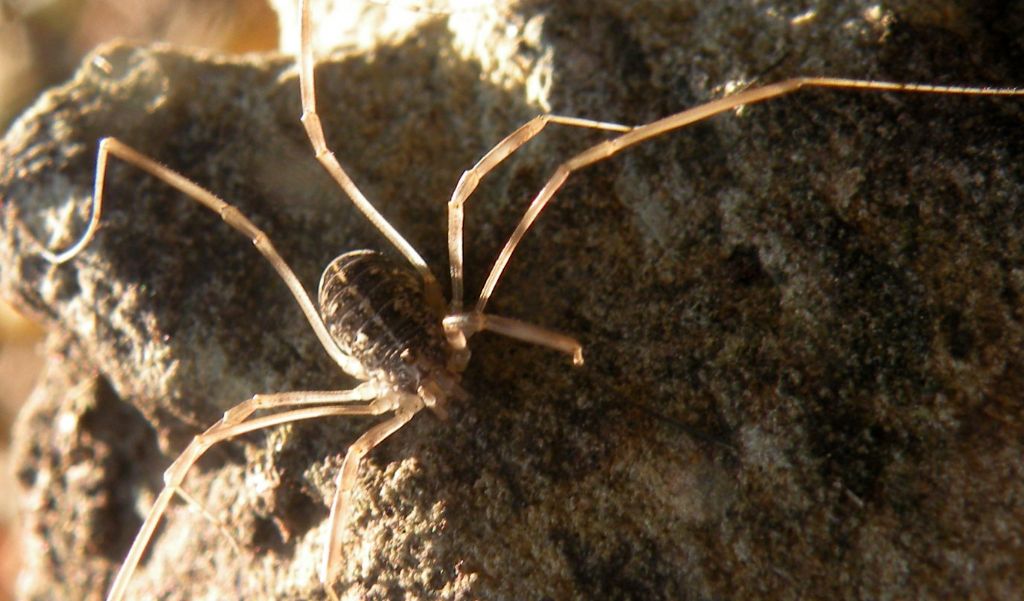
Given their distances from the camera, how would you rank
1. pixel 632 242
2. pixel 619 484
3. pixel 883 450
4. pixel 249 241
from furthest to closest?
pixel 249 241
pixel 632 242
pixel 619 484
pixel 883 450

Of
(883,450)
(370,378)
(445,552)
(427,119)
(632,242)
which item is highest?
(427,119)

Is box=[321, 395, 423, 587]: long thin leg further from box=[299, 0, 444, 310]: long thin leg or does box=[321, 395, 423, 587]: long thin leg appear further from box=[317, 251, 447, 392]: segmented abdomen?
box=[299, 0, 444, 310]: long thin leg

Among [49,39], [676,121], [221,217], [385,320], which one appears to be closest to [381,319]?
[385,320]

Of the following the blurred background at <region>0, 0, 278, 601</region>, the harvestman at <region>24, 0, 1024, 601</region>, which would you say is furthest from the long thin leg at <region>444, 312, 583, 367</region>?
the blurred background at <region>0, 0, 278, 601</region>

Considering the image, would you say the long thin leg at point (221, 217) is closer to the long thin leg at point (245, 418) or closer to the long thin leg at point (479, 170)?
the long thin leg at point (245, 418)

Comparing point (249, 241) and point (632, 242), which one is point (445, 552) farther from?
point (249, 241)

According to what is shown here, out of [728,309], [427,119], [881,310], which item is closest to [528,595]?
[728,309]

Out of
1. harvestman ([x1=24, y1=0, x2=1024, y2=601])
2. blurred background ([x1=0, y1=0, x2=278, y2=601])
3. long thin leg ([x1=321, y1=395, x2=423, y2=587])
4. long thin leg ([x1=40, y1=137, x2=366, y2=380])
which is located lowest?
long thin leg ([x1=321, y1=395, x2=423, y2=587])
